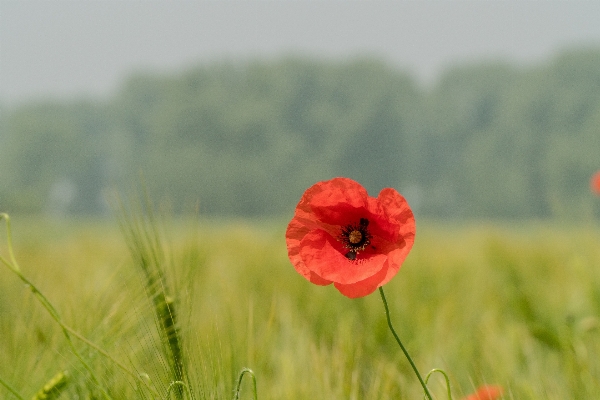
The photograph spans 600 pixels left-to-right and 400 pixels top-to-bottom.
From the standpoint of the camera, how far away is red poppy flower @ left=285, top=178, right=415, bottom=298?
0.39 m

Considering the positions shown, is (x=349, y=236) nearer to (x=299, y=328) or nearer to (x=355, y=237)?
(x=355, y=237)

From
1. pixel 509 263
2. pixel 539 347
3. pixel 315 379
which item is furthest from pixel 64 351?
pixel 509 263

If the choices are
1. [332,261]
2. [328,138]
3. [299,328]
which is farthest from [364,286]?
[328,138]

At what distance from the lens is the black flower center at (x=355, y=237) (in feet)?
1.39

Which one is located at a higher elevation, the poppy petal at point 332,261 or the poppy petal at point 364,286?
the poppy petal at point 332,261

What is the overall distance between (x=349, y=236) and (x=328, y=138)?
59.6ft

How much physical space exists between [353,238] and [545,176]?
16.2 m

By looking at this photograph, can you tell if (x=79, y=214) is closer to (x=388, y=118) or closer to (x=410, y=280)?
(x=388, y=118)

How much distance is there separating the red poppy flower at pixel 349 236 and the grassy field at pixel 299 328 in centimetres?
12

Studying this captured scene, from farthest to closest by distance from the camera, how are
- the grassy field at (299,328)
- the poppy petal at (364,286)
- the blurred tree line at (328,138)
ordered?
the blurred tree line at (328,138) < the grassy field at (299,328) < the poppy petal at (364,286)

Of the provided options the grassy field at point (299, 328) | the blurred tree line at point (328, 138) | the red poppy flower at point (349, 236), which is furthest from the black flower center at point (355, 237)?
the blurred tree line at point (328, 138)

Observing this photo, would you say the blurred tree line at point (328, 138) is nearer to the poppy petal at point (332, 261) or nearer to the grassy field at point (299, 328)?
the grassy field at point (299, 328)

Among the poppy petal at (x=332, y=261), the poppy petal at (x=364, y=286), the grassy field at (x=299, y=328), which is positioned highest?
the poppy petal at (x=332, y=261)

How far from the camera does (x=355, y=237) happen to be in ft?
1.41
